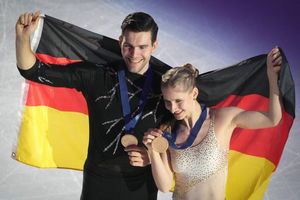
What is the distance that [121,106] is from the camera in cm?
264

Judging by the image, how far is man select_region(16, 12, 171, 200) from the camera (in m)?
2.56

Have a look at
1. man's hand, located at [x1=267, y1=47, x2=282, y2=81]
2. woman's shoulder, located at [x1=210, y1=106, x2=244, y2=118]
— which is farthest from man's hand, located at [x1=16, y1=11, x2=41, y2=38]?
man's hand, located at [x1=267, y1=47, x2=282, y2=81]

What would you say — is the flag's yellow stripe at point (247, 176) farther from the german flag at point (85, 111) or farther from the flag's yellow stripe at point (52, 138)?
the flag's yellow stripe at point (52, 138)

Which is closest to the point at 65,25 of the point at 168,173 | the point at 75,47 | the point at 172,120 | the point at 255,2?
the point at 75,47

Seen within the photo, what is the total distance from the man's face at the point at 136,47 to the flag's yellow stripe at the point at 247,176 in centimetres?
90

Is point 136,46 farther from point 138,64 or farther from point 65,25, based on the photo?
point 65,25

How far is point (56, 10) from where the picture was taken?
4.29m

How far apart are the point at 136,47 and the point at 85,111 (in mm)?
824

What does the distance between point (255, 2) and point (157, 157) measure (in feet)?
6.52

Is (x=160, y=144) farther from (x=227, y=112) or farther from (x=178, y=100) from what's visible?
(x=227, y=112)

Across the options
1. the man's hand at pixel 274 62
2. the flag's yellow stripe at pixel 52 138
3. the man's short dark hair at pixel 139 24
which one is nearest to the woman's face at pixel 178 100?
the man's short dark hair at pixel 139 24

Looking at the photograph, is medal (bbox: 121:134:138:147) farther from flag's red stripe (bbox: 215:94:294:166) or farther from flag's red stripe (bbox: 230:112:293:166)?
flag's red stripe (bbox: 230:112:293:166)

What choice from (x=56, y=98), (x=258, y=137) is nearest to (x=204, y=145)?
(x=258, y=137)

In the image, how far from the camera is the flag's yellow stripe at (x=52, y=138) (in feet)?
10.2
